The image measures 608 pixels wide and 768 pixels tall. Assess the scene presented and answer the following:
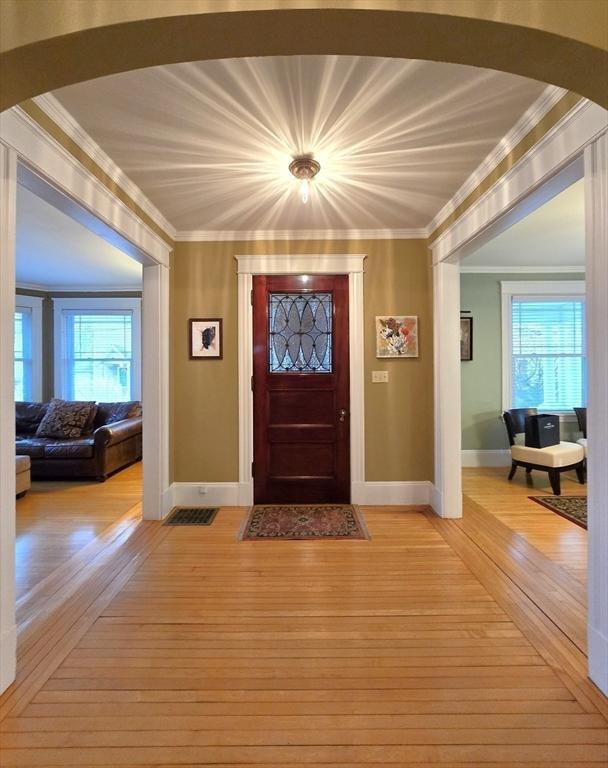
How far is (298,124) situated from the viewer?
2150 millimetres

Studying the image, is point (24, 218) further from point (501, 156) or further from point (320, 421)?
point (501, 156)

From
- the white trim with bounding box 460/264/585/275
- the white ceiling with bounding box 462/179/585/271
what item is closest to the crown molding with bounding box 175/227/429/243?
the white ceiling with bounding box 462/179/585/271

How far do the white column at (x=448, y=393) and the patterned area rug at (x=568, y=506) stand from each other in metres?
0.94

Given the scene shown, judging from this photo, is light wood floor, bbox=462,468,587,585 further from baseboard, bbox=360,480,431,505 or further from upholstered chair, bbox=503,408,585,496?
baseboard, bbox=360,480,431,505

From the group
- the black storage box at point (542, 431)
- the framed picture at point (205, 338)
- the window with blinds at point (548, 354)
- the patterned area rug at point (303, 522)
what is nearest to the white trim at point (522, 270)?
the window with blinds at point (548, 354)

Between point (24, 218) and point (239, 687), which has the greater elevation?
point (24, 218)

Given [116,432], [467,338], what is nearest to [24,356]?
[116,432]

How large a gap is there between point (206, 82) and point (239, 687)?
258cm

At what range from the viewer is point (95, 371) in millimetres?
6762

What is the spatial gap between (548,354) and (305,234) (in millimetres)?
3904

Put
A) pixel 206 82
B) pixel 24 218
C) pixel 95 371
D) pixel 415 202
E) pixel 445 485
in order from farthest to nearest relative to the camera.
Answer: pixel 95 371, pixel 24 218, pixel 445 485, pixel 415 202, pixel 206 82

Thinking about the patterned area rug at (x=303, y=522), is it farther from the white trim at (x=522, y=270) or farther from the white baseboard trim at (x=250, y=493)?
the white trim at (x=522, y=270)

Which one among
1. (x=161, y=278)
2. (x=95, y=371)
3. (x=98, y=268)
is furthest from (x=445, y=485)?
(x=95, y=371)

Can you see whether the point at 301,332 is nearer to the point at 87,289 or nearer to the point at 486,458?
the point at 486,458
